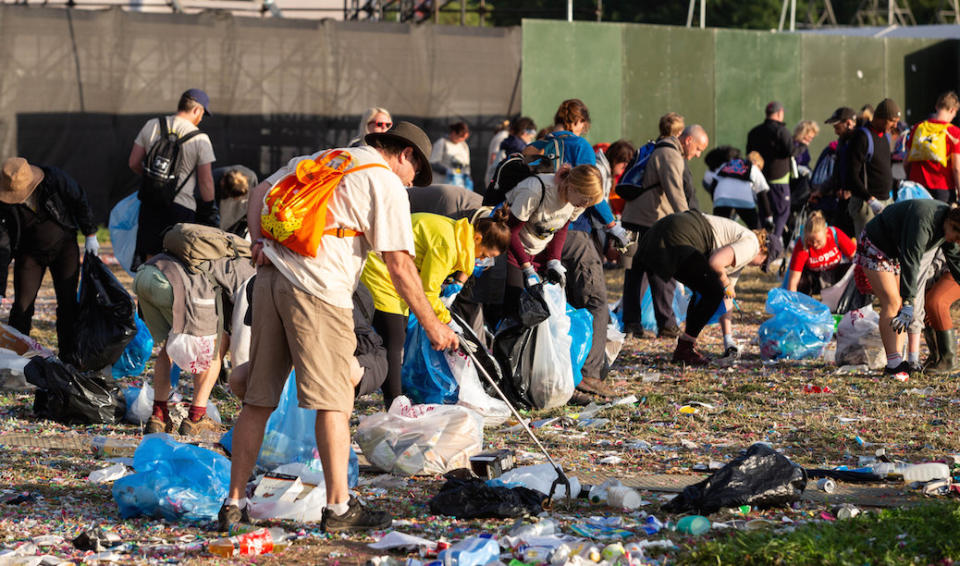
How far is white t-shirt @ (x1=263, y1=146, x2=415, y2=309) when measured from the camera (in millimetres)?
4230

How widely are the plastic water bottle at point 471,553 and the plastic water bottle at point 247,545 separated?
0.60 m

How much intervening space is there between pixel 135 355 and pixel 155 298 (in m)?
1.84

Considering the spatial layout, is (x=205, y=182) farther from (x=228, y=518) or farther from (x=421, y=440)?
(x=228, y=518)

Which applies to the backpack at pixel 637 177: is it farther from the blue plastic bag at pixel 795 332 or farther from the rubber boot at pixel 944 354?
the rubber boot at pixel 944 354

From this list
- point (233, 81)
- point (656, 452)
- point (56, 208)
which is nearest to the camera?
point (656, 452)

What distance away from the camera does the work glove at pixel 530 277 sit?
6977mm

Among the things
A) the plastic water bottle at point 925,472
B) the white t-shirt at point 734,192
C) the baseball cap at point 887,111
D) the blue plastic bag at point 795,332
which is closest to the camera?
the plastic water bottle at point 925,472

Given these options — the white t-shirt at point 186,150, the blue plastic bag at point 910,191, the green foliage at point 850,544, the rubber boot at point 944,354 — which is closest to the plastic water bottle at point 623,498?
the green foliage at point 850,544

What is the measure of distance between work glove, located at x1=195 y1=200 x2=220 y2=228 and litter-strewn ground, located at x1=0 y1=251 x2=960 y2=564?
1297 mm

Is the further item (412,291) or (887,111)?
(887,111)

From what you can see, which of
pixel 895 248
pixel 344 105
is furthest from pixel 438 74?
pixel 895 248

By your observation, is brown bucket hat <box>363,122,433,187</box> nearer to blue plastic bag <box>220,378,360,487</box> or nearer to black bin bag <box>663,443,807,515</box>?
blue plastic bag <box>220,378,360,487</box>

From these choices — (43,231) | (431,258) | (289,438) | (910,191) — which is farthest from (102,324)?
(910,191)

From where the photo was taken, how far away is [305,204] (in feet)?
13.7
